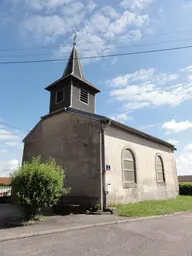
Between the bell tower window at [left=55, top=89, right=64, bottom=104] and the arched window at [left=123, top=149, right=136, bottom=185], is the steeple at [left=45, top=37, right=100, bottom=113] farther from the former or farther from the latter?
the arched window at [left=123, top=149, right=136, bottom=185]

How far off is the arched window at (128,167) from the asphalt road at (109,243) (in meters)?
5.23

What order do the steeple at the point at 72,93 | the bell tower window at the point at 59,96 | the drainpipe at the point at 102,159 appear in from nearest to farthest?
the drainpipe at the point at 102,159, the steeple at the point at 72,93, the bell tower window at the point at 59,96

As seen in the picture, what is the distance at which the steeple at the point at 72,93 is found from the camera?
13914 millimetres

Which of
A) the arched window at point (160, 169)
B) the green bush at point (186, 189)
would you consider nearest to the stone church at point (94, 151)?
the arched window at point (160, 169)

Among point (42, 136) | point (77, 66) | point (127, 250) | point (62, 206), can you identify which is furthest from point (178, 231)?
point (77, 66)

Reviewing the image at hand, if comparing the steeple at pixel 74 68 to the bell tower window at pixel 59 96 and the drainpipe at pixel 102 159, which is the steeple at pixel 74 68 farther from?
the drainpipe at pixel 102 159

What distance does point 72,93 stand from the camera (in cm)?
1389

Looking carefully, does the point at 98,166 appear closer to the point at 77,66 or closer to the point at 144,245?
the point at 144,245

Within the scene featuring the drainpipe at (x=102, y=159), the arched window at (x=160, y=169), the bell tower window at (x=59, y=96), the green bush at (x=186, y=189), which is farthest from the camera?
the green bush at (x=186, y=189)

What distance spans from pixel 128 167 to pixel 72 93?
6.65 meters

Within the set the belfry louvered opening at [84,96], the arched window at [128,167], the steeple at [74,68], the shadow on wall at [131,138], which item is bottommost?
the arched window at [128,167]

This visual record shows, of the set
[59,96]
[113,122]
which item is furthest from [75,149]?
[59,96]

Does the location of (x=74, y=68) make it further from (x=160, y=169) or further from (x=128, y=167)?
(x=160, y=169)

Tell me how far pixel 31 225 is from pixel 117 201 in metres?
5.16
